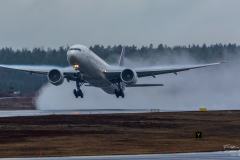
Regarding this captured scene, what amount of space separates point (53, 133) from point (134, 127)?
7.59 meters

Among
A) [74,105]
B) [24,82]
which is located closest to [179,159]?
[74,105]

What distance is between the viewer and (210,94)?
274 feet

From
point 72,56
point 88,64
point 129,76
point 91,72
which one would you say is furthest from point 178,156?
point 129,76

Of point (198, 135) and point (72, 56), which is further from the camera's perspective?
point (72, 56)

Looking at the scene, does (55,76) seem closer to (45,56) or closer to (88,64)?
(88,64)

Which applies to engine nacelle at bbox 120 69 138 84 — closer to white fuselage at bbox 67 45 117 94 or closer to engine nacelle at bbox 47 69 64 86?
white fuselage at bbox 67 45 117 94

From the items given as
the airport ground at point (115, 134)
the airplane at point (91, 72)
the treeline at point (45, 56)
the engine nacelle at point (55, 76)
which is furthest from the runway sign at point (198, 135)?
the treeline at point (45, 56)

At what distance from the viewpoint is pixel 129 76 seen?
7125 cm

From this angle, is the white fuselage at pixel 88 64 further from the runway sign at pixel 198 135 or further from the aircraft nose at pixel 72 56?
the runway sign at pixel 198 135

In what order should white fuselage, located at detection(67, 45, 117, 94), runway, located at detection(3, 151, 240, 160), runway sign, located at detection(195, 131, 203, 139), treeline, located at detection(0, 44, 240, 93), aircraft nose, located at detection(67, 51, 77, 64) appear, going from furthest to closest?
treeline, located at detection(0, 44, 240, 93) < white fuselage, located at detection(67, 45, 117, 94) < aircraft nose, located at detection(67, 51, 77, 64) < runway sign, located at detection(195, 131, 203, 139) < runway, located at detection(3, 151, 240, 160)

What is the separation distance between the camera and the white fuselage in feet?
212

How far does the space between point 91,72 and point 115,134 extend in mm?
23498

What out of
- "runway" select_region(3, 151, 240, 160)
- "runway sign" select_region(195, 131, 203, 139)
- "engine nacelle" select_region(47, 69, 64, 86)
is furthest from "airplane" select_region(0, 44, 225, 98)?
"runway" select_region(3, 151, 240, 160)

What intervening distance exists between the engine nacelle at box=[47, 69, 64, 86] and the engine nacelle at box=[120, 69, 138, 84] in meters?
7.02
